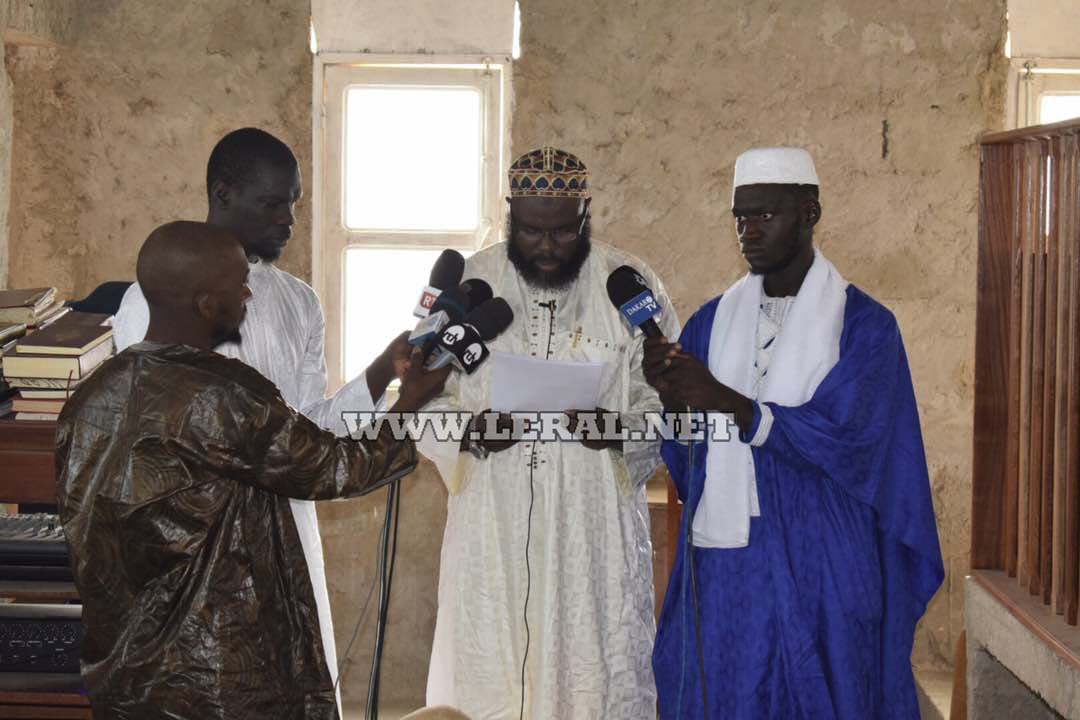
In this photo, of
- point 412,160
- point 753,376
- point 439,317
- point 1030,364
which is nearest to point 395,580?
point 412,160

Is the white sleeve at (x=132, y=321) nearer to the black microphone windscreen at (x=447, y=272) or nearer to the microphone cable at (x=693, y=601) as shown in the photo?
the black microphone windscreen at (x=447, y=272)

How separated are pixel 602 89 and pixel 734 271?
1032 mm

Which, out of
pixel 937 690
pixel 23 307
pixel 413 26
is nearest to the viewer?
pixel 23 307

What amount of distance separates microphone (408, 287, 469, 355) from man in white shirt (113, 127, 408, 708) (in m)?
0.24

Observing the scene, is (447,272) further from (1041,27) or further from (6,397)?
(1041,27)

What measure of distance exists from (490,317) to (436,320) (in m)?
0.46

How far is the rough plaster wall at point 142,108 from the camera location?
5.59 metres

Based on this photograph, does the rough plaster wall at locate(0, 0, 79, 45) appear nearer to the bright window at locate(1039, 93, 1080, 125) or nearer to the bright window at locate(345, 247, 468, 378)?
the bright window at locate(345, 247, 468, 378)

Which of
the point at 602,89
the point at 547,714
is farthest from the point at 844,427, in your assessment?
the point at 602,89

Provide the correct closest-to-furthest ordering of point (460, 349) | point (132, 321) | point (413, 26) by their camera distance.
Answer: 1. point (460, 349)
2. point (132, 321)
3. point (413, 26)

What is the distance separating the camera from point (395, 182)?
571cm

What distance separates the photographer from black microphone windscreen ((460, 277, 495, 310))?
3388 millimetres

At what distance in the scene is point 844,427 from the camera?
320cm

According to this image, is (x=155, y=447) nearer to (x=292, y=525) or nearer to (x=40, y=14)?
(x=292, y=525)
